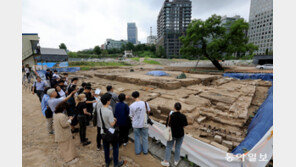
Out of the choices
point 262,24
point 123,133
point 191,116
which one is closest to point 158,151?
point 123,133

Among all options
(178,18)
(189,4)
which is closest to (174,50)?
(178,18)

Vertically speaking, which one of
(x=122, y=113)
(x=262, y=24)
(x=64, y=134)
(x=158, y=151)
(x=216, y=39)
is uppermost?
(x=262, y=24)

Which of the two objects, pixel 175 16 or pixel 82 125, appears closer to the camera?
pixel 82 125

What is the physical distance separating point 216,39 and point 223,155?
1857cm

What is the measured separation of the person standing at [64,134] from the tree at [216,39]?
18.5 m

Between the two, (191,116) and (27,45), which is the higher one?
(27,45)

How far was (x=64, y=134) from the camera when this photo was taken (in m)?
2.72

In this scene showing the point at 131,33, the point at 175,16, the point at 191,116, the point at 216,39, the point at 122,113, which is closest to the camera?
the point at 122,113

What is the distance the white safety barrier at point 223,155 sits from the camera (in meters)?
2.14

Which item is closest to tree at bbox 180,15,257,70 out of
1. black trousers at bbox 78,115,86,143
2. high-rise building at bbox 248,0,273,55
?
black trousers at bbox 78,115,86,143

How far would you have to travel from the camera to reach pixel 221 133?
355 centimetres

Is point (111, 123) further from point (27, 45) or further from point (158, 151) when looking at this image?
point (27, 45)

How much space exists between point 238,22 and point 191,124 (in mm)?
18768

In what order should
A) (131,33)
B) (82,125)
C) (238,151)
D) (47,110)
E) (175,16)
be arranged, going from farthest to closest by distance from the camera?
(131,33), (175,16), (47,110), (82,125), (238,151)
